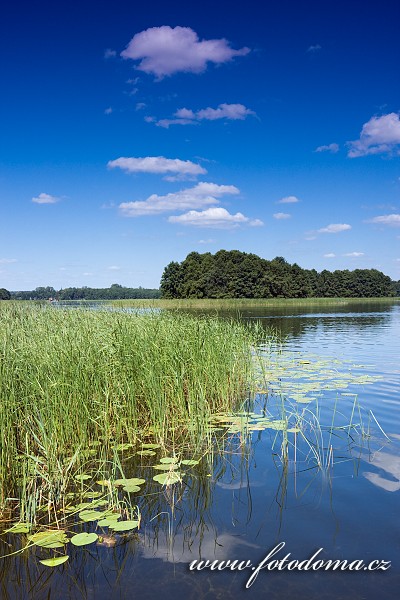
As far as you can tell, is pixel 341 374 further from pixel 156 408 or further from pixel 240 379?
pixel 156 408

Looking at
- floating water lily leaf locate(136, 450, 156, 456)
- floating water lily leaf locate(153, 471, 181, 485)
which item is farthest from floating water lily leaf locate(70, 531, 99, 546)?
floating water lily leaf locate(136, 450, 156, 456)

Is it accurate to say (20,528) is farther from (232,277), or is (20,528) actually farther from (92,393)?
(232,277)

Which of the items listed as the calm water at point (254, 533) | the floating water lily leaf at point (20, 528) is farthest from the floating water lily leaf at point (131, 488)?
the floating water lily leaf at point (20, 528)

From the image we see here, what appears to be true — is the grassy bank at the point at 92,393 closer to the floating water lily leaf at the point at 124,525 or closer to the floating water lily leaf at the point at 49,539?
the floating water lily leaf at the point at 49,539

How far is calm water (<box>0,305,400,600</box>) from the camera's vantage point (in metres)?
4.05

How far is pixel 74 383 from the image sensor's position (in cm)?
672

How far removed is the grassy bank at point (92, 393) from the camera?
18.1ft

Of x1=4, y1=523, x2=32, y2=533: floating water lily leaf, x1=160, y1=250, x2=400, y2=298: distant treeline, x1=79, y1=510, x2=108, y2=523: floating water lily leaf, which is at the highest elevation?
x1=160, y1=250, x2=400, y2=298: distant treeline

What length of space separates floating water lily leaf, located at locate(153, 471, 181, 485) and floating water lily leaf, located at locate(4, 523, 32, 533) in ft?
5.20

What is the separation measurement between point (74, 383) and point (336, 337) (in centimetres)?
2006

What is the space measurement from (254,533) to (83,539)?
1.63 meters

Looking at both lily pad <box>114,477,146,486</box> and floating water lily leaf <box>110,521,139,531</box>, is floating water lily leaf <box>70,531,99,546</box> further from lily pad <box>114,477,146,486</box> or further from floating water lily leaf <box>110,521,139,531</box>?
lily pad <box>114,477,146,486</box>

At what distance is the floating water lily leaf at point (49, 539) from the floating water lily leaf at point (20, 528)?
0.38 feet

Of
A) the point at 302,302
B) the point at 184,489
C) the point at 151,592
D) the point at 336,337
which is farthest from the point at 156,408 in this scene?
the point at 302,302
